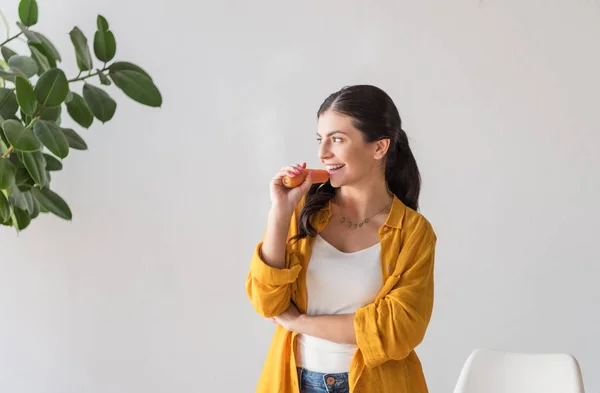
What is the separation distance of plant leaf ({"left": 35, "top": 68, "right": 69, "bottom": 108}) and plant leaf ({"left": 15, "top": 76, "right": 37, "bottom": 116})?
35mm

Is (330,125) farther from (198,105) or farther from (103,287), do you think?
(103,287)

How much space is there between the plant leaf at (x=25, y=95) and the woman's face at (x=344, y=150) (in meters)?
0.81

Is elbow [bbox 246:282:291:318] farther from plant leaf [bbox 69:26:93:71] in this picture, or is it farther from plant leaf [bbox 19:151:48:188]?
plant leaf [bbox 69:26:93:71]

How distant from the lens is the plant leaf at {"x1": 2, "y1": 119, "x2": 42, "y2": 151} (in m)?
1.97

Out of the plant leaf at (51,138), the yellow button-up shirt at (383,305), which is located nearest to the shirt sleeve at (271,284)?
the yellow button-up shirt at (383,305)

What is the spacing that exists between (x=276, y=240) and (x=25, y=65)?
1.02m

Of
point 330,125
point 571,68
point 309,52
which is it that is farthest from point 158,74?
point 571,68

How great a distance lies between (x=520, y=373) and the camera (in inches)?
75.5

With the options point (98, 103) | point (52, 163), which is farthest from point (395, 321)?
point (52, 163)

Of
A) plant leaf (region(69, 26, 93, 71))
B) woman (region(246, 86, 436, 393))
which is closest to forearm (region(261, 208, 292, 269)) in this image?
woman (region(246, 86, 436, 393))

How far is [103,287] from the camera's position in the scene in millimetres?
2848

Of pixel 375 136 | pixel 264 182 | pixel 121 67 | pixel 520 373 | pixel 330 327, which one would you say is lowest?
pixel 520 373

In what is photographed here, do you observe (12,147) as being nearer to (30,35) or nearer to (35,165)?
(35,165)

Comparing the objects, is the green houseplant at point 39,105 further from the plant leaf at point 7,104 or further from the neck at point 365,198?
the neck at point 365,198
